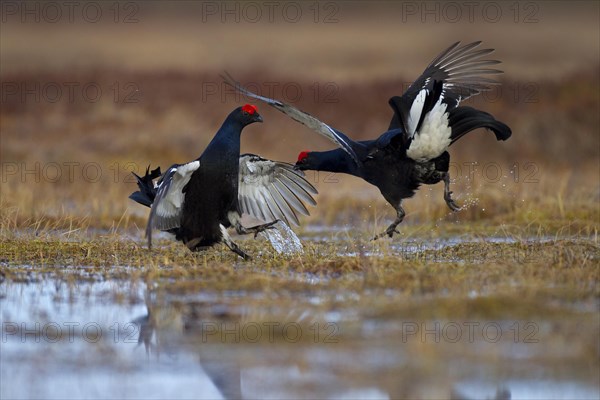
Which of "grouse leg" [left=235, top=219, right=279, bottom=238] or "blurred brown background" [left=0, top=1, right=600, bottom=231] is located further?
"blurred brown background" [left=0, top=1, right=600, bottom=231]

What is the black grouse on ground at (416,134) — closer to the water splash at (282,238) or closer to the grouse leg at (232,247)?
the water splash at (282,238)

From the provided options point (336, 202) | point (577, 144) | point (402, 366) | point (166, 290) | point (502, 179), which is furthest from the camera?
point (577, 144)

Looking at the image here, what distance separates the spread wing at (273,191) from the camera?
33.9ft

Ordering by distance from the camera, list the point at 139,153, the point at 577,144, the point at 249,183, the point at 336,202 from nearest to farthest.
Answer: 1. the point at 249,183
2. the point at 336,202
3. the point at 139,153
4. the point at 577,144

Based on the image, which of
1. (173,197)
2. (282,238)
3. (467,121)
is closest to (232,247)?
(173,197)

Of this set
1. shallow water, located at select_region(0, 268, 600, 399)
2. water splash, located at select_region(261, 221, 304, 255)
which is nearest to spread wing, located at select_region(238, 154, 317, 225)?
water splash, located at select_region(261, 221, 304, 255)

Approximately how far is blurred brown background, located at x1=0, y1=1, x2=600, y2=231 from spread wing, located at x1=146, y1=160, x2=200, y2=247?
5.95 ft

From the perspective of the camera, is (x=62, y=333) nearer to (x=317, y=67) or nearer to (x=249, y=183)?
(x=249, y=183)

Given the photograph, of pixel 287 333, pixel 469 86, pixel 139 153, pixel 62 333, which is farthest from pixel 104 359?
pixel 139 153

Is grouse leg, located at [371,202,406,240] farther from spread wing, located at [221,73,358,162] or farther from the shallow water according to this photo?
the shallow water

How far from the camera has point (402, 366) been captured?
5727 mm

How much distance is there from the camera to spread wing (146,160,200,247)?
9.12 metres

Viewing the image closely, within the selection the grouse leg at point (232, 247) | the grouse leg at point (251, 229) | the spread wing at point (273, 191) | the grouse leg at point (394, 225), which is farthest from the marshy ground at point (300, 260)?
the spread wing at point (273, 191)

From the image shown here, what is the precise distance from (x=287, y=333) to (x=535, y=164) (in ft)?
42.0
